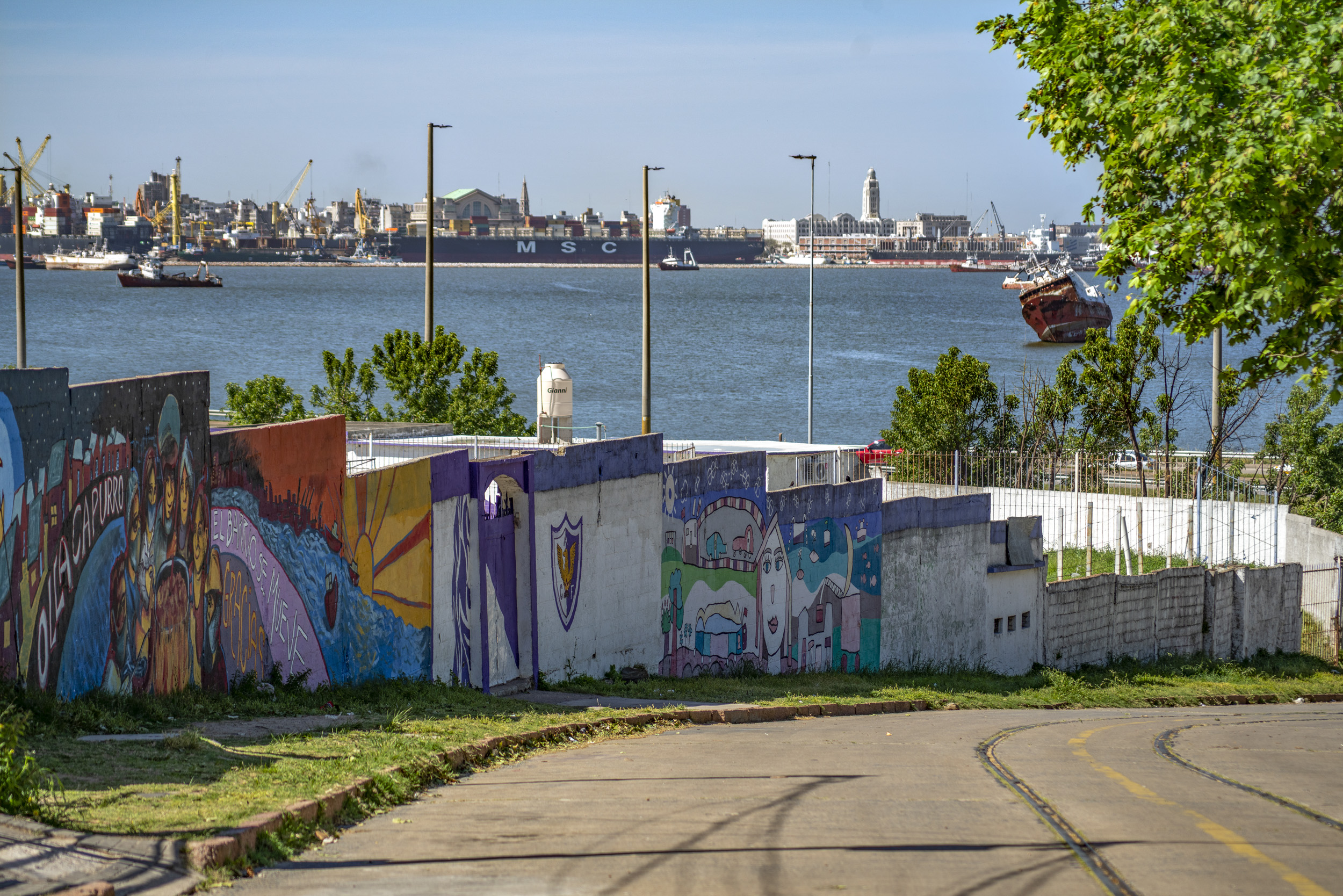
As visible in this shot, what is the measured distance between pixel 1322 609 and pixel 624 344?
9359cm

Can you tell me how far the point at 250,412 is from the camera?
32.1 m

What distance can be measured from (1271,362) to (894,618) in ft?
30.4

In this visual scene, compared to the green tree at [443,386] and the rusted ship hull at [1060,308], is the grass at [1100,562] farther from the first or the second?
the rusted ship hull at [1060,308]

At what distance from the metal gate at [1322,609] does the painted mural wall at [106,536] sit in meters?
22.9

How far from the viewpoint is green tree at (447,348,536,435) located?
32.7 m

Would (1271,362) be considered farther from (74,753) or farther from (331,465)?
(74,753)

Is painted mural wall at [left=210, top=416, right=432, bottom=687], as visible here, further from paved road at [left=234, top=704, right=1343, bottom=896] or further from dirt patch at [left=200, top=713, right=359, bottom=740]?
paved road at [left=234, top=704, right=1343, bottom=896]

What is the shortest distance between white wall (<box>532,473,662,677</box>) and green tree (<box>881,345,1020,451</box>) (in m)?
18.3

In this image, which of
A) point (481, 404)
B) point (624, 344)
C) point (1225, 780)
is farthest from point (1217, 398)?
point (624, 344)

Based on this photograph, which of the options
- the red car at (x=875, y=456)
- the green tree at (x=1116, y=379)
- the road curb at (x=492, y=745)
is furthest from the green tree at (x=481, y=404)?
the road curb at (x=492, y=745)

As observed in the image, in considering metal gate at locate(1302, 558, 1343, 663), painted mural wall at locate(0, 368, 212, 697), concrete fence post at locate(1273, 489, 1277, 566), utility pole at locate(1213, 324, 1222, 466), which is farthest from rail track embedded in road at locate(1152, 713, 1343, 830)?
utility pole at locate(1213, 324, 1222, 466)

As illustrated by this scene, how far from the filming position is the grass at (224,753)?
7375mm

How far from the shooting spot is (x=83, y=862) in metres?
6.32

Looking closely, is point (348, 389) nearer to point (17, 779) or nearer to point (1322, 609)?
point (1322, 609)
